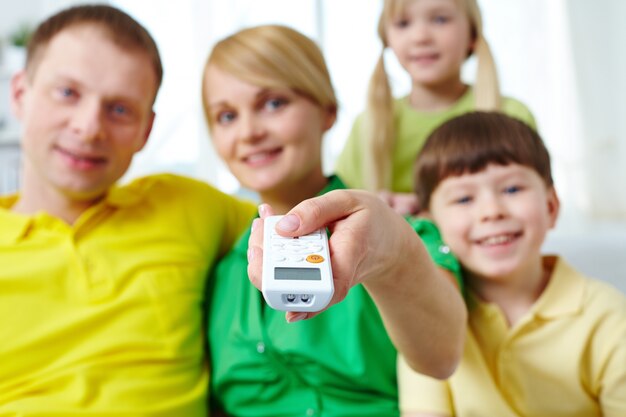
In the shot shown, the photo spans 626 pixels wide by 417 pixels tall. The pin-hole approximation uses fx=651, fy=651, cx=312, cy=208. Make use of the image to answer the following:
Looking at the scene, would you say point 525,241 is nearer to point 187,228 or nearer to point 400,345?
point 400,345

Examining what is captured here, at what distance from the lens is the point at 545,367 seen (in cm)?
88

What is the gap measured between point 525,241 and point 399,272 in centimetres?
33

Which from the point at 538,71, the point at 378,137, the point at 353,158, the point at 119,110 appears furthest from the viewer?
the point at 538,71

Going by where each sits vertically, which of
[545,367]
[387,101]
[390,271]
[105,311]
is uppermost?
[387,101]

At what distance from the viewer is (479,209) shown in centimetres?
93

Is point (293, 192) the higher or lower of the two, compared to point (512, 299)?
higher

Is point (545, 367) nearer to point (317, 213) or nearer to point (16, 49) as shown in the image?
point (317, 213)

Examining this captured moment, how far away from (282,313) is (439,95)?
68 cm

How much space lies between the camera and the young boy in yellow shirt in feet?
2.86

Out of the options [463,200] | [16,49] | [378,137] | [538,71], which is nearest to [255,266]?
[463,200]

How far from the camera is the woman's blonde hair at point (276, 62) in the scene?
102cm

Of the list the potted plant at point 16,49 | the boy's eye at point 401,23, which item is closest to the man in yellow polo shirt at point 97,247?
the boy's eye at point 401,23

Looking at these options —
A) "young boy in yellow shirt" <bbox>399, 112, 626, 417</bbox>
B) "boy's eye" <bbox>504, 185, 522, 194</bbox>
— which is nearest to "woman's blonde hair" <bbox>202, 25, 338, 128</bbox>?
"young boy in yellow shirt" <bbox>399, 112, 626, 417</bbox>

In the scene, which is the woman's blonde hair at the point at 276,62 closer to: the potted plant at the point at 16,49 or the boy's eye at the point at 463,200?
the boy's eye at the point at 463,200
